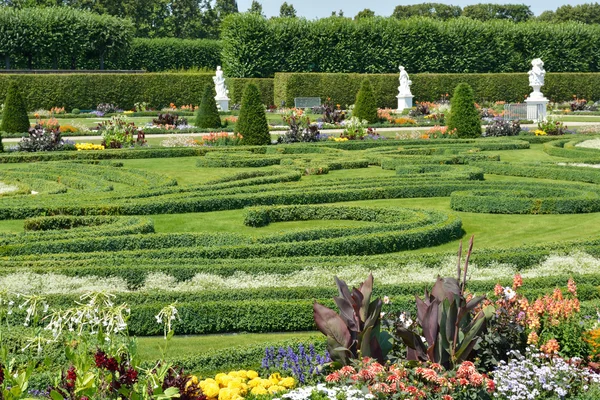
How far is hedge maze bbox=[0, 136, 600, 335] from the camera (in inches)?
273

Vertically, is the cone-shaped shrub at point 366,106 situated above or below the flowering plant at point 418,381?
above

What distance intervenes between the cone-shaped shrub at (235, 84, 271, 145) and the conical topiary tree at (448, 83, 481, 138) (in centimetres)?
487

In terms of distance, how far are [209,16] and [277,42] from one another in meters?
33.1

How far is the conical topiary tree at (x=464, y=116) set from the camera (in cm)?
2155

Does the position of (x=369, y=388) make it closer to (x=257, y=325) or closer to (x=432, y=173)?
(x=257, y=325)

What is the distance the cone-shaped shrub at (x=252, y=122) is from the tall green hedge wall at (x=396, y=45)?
64.2 ft

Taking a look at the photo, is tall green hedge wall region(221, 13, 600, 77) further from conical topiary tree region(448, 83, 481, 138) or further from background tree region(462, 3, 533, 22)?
background tree region(462, 3, 533, 22)

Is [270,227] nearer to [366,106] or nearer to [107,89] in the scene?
[366,106]

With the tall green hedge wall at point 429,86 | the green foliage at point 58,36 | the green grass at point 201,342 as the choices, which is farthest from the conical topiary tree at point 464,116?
the green foliage at point 58,36

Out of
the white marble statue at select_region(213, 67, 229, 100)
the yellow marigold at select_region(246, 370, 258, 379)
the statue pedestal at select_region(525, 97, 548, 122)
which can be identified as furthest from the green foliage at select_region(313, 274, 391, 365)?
the white marble statue at select_region(213, 67, 229, 100)

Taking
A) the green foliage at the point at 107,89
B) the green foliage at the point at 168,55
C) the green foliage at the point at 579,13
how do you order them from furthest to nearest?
1. the green foliage at the point at 579,13
2. the green foliage at the point at 168,55
3. the green foliage at the point at 107,89

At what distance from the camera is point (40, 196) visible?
39.7 ft

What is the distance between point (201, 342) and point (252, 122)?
45.5 ft

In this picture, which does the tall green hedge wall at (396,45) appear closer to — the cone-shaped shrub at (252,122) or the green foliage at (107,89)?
the green foliage at (107,89)
